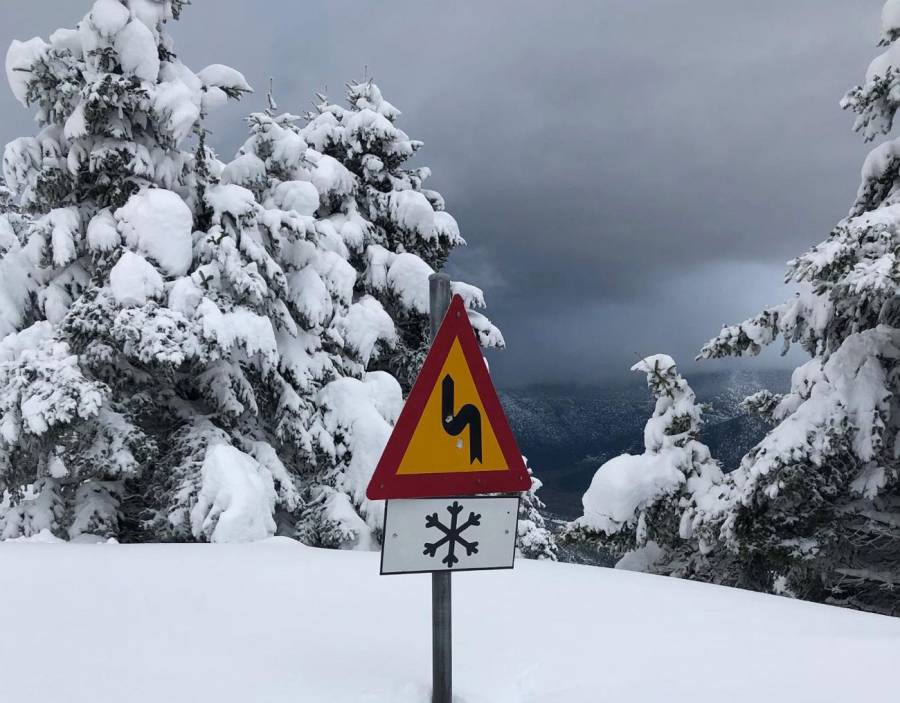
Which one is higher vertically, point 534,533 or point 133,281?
point 133,281

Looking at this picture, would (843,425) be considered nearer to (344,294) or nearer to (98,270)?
(344,294)

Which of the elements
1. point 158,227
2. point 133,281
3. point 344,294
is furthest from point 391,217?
point 133,281

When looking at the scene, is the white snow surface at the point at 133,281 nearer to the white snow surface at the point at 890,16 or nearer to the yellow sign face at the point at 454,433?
the yellow sign face at the point at 454,433

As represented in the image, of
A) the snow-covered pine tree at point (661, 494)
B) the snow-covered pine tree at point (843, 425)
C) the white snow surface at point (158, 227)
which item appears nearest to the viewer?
the snow-covered pine tree at point (843, 425)

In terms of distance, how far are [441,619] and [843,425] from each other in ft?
21.7

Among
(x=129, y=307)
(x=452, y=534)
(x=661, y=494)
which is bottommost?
(x=661, y=494)

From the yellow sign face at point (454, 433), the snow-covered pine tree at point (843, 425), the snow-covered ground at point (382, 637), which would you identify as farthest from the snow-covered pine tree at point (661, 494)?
the yellow sign face at point (454, 433)

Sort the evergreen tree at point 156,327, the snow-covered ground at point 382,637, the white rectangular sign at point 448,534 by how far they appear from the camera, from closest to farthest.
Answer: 1. the white rectangular sign at point 448,534
2. the snow-covered ground at point 382,637
3. the evergreen tree at point 156,327

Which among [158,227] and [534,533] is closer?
[158,227]

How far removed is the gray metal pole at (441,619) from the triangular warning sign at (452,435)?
98mm

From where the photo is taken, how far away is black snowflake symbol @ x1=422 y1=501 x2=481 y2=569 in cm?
268

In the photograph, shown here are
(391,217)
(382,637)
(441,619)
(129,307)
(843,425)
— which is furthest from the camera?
(391,217)

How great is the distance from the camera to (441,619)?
9.37 feet

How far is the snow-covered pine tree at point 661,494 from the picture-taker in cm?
923
